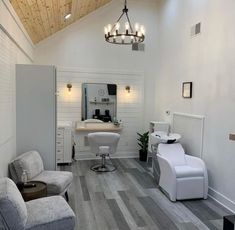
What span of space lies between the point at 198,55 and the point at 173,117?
1555 mm

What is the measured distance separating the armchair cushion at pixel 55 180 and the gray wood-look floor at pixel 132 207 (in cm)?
40

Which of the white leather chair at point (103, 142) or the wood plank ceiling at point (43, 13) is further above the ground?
the wood plank ceiling at point (43, 13)

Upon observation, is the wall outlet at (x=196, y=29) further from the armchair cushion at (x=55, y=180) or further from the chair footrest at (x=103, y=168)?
the armchair cushion at (x=55, y=180)

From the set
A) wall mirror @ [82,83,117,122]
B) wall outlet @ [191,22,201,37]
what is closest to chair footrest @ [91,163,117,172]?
wall mirror @ [82,83,117,122]

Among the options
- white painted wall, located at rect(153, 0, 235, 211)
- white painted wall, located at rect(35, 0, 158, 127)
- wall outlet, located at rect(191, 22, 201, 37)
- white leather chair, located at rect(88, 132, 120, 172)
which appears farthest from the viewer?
white painted wall, located at rect(35, 0, 158, 127)

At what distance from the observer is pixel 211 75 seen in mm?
4250

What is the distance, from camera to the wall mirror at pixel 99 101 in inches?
253

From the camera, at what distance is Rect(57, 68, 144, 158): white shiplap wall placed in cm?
632

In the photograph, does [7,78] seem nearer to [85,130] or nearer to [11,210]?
[11,210]

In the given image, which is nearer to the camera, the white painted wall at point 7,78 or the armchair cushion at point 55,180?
the white painted wall at point 7,78

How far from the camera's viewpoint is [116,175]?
205 inches

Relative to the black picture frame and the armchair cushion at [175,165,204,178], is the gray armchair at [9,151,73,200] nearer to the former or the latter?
the armchair cushion at [175,165,204,178]

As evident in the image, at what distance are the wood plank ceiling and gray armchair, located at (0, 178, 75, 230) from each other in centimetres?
242

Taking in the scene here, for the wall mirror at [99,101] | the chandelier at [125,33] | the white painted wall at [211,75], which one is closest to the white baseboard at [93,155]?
the wall mirror at [99,101]
